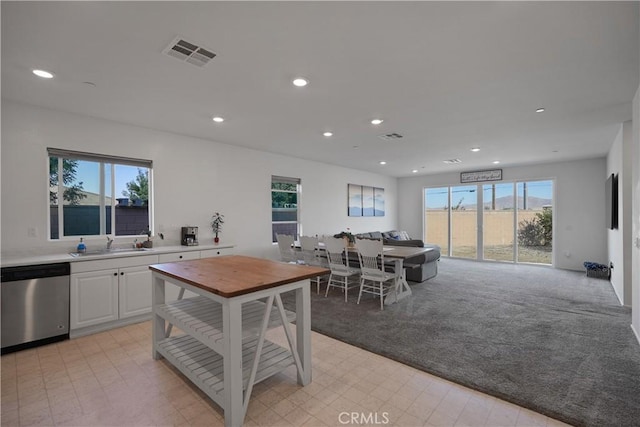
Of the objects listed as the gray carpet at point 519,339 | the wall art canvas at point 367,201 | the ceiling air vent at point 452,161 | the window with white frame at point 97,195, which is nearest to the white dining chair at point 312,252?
the gray carpet at point 519,339

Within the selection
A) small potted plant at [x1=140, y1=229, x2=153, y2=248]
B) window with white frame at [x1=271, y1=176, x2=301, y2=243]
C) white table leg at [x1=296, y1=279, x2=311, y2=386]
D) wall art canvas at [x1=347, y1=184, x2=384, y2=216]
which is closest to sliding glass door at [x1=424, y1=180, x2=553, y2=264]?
wall art canvas at [x1=347, y1=184, x2=384, y2=216]

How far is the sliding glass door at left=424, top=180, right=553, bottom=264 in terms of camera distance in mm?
7324

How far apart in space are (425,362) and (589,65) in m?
2.95

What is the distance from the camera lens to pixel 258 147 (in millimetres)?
5375

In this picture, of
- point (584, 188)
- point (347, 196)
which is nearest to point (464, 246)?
point (584, 188)

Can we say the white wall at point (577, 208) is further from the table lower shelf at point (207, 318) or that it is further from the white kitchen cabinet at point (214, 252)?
the table lower shelf at point (207, 318)

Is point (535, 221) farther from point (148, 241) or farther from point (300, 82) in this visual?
point (148, 241)

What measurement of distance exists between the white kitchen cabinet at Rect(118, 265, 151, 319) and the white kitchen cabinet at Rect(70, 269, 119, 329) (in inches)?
2.4

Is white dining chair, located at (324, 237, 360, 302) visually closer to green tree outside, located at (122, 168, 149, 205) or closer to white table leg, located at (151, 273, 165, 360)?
white table leg, located at (151, 273, 165, 360)

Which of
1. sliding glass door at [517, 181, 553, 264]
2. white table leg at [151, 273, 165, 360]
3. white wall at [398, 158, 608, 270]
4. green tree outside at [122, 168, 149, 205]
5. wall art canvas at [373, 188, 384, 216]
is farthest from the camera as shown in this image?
wall art canvas at [373, 188, 384, 216]

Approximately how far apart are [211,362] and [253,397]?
16.7 inches

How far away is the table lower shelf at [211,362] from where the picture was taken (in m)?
2.01

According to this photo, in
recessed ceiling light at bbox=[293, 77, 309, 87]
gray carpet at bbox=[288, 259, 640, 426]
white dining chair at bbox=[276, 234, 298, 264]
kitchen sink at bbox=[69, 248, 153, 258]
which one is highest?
recessed ceiling light at bbox=[293, 77, 309, 87]

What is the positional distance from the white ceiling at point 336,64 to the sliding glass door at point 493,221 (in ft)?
11.4
